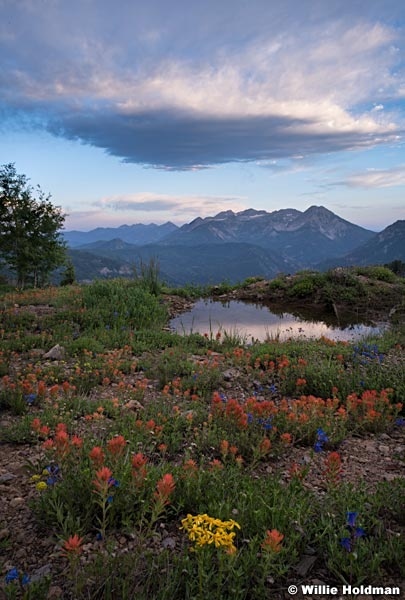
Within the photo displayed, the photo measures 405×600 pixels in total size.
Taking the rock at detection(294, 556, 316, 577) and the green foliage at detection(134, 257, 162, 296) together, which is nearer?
the rock at detection(294, 556, 316, 577)

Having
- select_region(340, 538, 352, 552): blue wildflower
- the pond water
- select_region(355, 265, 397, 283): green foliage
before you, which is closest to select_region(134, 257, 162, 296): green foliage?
the pond water

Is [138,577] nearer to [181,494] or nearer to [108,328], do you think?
[181,494]

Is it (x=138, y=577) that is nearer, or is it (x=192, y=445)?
(x=138, y=577)

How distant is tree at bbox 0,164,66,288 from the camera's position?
953 inches

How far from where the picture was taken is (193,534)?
180 centimetres

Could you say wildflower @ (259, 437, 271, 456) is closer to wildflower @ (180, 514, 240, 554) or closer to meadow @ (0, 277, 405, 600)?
meadow @ (0, 277, 405, 600)

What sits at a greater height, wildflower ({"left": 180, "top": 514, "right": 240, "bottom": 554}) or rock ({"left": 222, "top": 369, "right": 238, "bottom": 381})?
wildflower ({"left": 180, "top": 514, "right": 240, "bottom": 554})

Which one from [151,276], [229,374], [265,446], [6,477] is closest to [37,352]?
[229,374]

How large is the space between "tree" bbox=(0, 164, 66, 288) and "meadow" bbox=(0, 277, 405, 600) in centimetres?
2001

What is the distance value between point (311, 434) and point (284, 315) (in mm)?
7274

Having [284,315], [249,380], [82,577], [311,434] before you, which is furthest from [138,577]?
[284,315]

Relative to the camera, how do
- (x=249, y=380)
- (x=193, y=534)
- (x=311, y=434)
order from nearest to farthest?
(x=193, y=534) → (x=311, y=434) → (x=249, y=380)

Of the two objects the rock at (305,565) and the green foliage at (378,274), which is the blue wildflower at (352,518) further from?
the green foliage at (378,274)

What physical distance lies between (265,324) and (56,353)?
527cm
